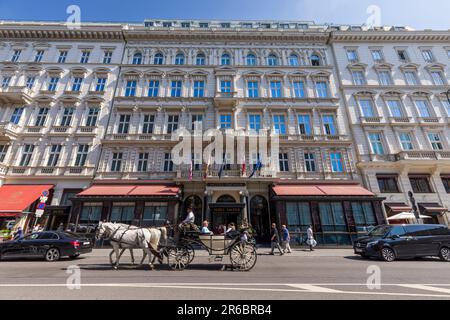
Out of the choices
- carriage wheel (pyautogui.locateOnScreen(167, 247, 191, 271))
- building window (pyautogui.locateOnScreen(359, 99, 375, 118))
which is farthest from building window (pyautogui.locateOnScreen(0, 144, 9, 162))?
building window (pyautogui.locateOnScreen(359, 99, 375, 118))

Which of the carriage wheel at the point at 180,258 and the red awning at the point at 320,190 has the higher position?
the red awning at the point at 320,190

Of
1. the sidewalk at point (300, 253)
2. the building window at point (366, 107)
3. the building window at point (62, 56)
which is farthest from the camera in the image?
the building window at point (62, 56)

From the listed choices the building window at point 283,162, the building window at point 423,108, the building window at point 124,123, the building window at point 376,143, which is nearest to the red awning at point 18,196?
the building window at point 124,123

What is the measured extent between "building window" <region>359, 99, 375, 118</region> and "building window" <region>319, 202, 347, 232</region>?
1128cm

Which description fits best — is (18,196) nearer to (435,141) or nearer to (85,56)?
(85,56)

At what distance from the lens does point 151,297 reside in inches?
175

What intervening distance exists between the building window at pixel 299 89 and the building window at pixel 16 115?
28.6 meters

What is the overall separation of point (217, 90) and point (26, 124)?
760 inches

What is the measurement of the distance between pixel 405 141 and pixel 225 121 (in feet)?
59.5

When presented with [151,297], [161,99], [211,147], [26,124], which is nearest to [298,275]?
[151,297]

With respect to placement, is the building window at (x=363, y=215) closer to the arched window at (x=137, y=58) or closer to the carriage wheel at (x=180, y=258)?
the carriage wheel at (x=180, y=258)

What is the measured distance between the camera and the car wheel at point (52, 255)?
31.4ft

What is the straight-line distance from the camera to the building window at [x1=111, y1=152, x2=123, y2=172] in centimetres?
1788
